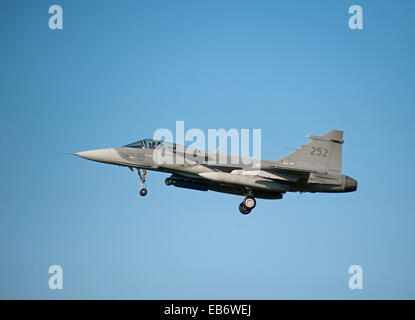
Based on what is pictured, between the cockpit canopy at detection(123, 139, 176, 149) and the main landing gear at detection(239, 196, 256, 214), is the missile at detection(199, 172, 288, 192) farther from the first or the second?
the cockpit canopy at detection(123, 139, 176, 149)

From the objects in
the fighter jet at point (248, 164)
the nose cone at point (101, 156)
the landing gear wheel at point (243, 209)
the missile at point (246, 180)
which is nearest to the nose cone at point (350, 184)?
the fighter jet at point (248, 164)

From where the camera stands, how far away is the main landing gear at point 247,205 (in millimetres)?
26141

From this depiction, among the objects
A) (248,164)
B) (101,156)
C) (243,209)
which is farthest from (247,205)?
(101,156)

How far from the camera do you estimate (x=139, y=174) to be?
26172 mm

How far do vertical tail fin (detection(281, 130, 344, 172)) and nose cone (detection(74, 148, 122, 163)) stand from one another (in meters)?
7.64

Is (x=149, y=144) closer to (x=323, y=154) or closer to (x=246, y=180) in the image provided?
(x=246, y=180)

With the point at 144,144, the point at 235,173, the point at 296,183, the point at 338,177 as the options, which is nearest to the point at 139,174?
the point at 144,144

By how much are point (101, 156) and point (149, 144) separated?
7.07ft

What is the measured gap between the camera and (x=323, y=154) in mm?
25906

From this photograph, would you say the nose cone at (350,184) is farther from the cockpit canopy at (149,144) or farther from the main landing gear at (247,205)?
the cockpit canopy at (149,144)

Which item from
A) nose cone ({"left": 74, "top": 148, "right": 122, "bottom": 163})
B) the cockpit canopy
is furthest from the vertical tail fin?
nose cone ({"left": 74, "top": 148, "right": 122, "bottom": 163})

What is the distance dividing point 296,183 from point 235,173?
2771 millimetres

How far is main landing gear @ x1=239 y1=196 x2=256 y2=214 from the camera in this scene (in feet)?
85.8
